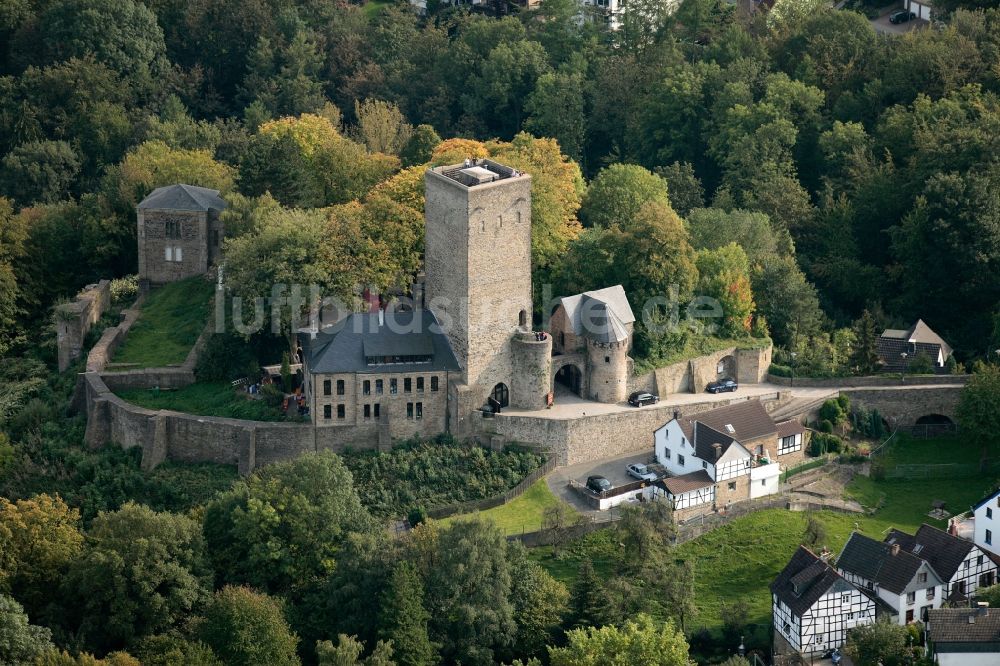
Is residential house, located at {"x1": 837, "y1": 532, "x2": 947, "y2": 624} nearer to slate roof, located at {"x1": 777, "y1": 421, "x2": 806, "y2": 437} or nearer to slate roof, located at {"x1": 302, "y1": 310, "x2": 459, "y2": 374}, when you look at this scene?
slate roof, located at {"x1": 777, "y1": 421, "x2": 806, "y2": 437}

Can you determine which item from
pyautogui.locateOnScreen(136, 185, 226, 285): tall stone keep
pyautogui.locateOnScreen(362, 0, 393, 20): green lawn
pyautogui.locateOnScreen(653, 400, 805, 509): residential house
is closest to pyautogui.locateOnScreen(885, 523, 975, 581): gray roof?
pyautogui.locateOnScreen(653, 400, 805, 509): residential house

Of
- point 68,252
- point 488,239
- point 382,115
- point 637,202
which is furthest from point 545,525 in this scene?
point 382,115

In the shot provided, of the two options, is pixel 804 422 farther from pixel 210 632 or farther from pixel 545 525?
pixel 210 632

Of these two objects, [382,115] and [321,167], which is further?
[382,115]

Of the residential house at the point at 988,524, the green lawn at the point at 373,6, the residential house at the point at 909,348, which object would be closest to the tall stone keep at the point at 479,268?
the residential house at the point at 909,348

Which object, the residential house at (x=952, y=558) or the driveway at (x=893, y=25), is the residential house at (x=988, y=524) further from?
the driveway at (x=893, y=25)

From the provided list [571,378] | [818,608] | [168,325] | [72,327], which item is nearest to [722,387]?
[571,378]
